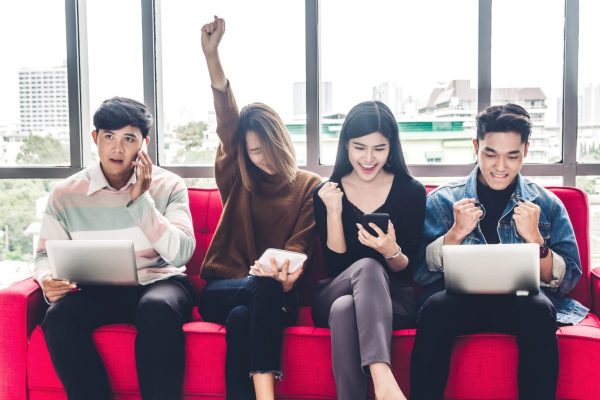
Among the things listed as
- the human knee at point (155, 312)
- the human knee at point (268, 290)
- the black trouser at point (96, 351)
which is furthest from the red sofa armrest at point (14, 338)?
the human knee at point (268, 290)

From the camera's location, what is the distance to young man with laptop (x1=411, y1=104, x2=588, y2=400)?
5.51 ft

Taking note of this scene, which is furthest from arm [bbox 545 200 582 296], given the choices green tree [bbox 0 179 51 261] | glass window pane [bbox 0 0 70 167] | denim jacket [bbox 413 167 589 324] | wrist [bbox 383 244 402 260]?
green tree [bbox 0 179 51 261]

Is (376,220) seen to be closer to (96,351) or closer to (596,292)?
(596,292)

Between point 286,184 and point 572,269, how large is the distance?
3.40 feet

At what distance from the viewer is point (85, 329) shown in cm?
185

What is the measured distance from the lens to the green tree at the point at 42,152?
2.97 meters

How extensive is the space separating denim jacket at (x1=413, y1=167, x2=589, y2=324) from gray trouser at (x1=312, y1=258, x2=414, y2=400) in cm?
24

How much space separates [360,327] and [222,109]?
0.99 m

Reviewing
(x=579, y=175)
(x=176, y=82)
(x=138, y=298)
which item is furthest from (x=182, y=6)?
(x=579, y=175)

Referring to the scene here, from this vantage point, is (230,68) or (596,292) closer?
(596,292)

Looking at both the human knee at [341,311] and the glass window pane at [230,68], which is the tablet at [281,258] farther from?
the glass window pane at [230,68]

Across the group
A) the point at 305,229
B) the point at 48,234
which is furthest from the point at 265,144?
the point at 48,234

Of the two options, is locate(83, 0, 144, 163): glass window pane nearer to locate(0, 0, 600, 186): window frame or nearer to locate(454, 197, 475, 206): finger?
locate(0, 0, 600, 186): window frame

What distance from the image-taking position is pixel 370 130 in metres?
2.03
